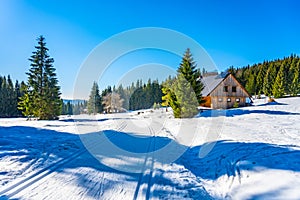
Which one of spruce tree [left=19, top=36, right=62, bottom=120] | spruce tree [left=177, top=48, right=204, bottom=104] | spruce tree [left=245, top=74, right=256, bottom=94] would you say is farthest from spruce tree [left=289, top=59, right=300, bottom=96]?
spruce tree [left=19, top=36, right=62, bottom=120]

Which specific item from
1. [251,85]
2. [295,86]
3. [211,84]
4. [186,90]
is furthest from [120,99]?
[295,86]

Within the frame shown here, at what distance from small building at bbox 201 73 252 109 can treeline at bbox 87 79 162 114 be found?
69.0 feet

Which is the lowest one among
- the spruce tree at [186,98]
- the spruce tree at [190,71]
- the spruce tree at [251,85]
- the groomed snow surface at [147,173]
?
the groomed snow surface at [147,173]

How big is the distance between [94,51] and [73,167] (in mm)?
8208

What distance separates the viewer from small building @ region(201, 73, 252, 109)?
121ft

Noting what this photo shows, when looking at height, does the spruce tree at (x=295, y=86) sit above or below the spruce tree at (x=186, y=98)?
above

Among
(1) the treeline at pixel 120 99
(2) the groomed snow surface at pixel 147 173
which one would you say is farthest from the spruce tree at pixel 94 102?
(2) the groomed snow surface at pixel 147 173

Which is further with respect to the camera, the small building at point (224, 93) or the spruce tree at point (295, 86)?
the spruce tree at point (295, 86)

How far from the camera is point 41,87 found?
93.1ft

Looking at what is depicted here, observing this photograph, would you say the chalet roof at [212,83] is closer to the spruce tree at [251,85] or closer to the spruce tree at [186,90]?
the spruce tree at [186,90]

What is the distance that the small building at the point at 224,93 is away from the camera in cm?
3694

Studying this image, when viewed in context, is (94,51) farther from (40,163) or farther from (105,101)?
(105,101)

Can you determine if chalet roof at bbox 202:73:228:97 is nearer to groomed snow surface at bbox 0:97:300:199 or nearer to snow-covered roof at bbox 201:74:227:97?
snow-covered roof at bbox 201:74:227:97

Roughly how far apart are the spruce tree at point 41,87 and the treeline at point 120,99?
89.8 feet
